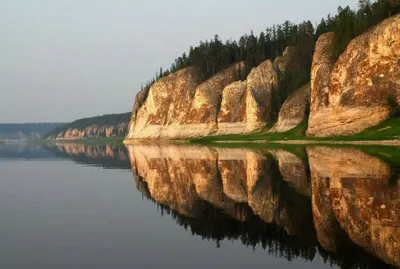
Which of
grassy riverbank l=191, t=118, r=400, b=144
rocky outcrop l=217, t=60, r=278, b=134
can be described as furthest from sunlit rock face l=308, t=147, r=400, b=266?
rocky outcrop l=217, t=60, r=278, b=134

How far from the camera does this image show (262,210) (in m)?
18.4

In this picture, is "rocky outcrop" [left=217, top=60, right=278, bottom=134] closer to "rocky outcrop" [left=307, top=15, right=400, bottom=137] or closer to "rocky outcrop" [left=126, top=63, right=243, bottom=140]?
"rocky outcrop" [left=126, top=63, right=243, bottom=140]

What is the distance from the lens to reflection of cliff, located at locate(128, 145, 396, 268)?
12773 mm

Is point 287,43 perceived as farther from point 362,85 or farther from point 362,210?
point 362,210

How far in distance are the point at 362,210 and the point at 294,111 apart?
85.6 meters

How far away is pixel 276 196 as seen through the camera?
21453 millimetres

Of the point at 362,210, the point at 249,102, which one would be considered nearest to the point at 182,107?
the point at 249,102

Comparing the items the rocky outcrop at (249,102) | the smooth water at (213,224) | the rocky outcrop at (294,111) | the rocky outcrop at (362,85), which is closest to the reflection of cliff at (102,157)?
the smooth water at (213,224)

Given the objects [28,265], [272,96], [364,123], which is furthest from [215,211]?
[272,96]

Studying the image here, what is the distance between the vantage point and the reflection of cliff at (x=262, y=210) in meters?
12.8

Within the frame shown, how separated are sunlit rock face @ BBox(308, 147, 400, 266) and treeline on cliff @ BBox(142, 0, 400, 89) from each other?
68073 millimetres

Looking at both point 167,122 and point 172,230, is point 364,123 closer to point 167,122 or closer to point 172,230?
point 172,230

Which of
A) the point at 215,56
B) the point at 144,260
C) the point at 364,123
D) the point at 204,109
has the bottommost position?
the point at 144,260

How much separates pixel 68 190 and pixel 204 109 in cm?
10954
